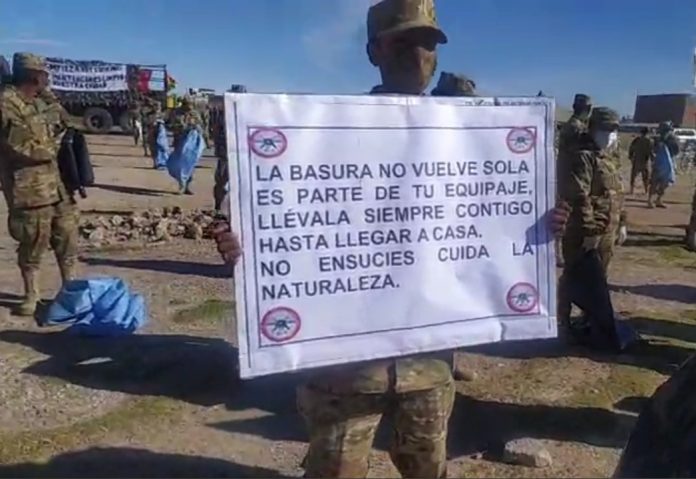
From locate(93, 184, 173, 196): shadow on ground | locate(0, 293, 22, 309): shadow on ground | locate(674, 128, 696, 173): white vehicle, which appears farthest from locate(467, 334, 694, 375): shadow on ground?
locate(674, 128, 696, 173): white vehicle

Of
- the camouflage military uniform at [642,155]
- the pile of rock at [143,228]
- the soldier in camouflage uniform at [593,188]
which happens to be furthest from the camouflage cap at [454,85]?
the camouflage military uniform at [642,155]

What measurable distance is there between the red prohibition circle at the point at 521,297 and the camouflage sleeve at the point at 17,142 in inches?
181

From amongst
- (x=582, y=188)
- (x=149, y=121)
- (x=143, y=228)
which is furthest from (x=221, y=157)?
(x=149, y=121)

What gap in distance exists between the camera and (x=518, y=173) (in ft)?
7.72

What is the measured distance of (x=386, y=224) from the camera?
7.37 ft

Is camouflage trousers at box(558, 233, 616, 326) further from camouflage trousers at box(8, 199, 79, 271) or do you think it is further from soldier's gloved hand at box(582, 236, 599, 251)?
camouflage trousers at box(8, 199, 79, 271)

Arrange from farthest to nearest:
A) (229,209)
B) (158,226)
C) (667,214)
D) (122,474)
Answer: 1. (667,214)
2. (158,226)
3. (122,474)
4. (229,209)

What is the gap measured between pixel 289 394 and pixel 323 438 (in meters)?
2.25

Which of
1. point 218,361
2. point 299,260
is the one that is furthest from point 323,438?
point 218,361

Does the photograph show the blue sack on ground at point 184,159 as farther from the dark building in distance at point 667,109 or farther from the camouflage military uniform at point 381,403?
the dark building in distance at point 667,109

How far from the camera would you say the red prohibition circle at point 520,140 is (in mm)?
2332

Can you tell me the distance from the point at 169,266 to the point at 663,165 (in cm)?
1168

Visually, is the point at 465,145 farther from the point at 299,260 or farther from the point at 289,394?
the point at 289,394

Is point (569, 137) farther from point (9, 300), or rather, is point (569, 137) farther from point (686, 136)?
point (686, 136)
